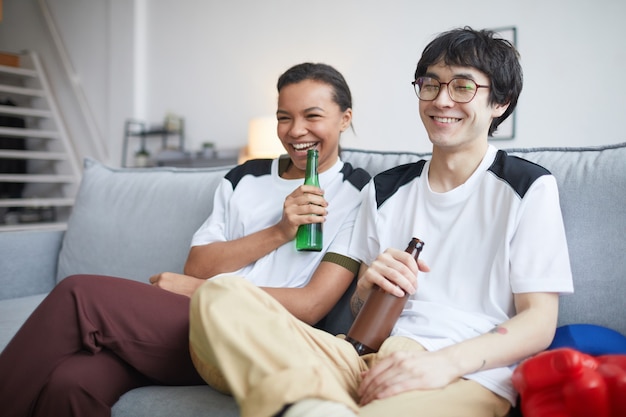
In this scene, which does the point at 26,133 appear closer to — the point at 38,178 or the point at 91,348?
the point at 38,178

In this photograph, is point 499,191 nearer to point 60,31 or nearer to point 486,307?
point 486,307

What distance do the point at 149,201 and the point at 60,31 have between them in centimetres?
490

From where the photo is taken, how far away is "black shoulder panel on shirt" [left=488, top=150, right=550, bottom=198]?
1097mm

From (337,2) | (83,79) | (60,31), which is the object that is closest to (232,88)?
(337,2)

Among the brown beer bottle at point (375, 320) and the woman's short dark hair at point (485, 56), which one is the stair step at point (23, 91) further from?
the brown beer bottle at point (375, 320)

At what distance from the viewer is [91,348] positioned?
3.58 ft

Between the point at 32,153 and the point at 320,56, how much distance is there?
3.16 metres

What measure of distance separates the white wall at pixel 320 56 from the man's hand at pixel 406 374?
2868mm

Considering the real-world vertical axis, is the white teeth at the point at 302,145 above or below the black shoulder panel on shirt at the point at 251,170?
above

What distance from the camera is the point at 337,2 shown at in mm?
4180

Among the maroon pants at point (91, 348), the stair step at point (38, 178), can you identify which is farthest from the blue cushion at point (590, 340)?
the stair step at point (38, 178)

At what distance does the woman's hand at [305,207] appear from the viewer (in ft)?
4.43

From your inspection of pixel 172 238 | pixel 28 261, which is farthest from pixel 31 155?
pixel 172 238

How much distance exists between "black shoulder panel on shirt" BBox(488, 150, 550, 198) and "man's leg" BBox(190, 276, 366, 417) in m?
0.49
